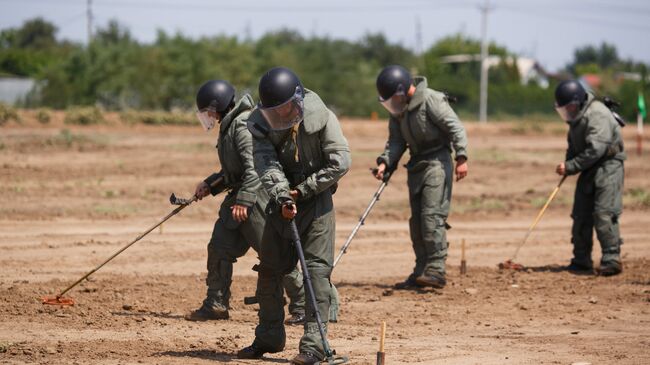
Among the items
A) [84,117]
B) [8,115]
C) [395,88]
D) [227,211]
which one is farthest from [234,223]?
[84,117]

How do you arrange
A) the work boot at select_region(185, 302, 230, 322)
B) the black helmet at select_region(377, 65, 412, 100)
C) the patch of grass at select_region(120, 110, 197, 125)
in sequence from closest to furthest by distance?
the work boot at select_region(185, 302, 230, 322), the black helmet at select_region(377, 65, 412, 100), the patch of grass at select_region(120, 110, 197, 125)

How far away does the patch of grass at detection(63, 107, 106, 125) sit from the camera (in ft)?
110

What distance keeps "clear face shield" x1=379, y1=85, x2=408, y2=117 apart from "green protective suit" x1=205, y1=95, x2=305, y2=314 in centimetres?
235

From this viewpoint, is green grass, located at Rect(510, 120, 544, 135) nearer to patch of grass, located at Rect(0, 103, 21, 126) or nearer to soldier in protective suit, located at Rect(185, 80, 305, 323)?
patch of grass, located at Rect(0, 103, 21, 126)

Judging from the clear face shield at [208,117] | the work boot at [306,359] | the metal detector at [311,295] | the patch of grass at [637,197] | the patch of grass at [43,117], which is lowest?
the patch of grass at [637,197]

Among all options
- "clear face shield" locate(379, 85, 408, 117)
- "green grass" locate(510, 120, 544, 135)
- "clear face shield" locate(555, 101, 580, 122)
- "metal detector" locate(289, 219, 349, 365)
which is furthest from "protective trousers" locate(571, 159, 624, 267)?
"green grass" locate(510, 120, 544, 135)

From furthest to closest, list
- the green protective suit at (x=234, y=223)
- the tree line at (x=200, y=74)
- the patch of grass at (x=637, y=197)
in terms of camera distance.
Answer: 1. the tree line at (x=200, y=74)
2. the patch of grass at (x=637, y=197)
3. the green protective suit at (x=234, y=223)

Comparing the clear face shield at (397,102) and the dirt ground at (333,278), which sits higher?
the clear face shield at (397,102)

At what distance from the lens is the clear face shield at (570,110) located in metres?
14.0

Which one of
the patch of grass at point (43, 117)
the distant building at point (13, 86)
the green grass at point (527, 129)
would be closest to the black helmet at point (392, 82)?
the patch of grass at point (43, 117)

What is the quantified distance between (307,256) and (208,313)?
7.75ft

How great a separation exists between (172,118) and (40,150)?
35.8 feet

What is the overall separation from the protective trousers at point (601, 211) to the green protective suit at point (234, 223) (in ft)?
16.1

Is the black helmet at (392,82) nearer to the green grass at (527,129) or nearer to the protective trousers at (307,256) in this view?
the protective trousers at (307,256)
